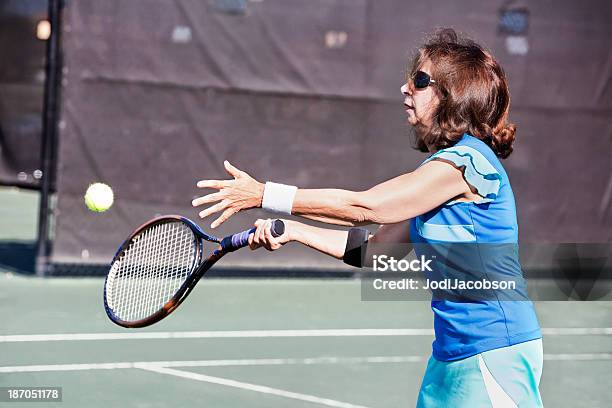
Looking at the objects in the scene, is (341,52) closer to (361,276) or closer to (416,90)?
(361,276)

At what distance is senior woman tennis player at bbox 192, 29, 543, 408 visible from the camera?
3086 mm

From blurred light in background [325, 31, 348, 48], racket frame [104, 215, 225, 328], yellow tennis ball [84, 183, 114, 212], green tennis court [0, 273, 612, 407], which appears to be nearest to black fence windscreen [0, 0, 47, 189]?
green tennis court [0, 273, 612, 407]

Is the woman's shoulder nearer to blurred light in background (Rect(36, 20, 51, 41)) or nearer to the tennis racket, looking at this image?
the tennis racket

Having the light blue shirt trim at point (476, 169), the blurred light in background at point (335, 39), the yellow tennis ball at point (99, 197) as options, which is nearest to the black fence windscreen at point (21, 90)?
the blurred light in background at point (335, 39)

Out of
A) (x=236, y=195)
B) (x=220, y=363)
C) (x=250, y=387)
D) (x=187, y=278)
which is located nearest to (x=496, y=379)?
(x=236, y=195)

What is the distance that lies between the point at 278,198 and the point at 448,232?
1.66ft

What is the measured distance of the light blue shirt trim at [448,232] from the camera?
3.16 m

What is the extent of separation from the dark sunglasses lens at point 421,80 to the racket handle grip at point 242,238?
1.92 ft

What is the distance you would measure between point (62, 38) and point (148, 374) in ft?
12.8

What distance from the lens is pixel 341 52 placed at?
31.8 feet

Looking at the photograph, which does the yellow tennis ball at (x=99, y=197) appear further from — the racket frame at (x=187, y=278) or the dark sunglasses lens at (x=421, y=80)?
the dark sunglasses lens at (x=421, y=80)

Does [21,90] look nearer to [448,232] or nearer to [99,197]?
[99,197]

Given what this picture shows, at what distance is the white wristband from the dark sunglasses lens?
527 millimetres

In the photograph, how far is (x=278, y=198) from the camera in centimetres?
311
